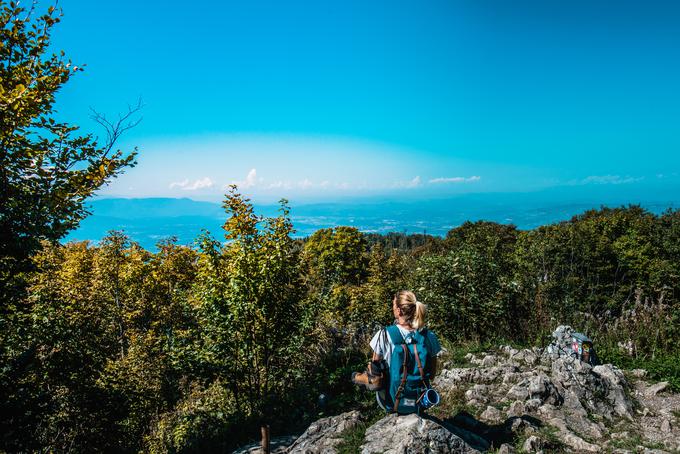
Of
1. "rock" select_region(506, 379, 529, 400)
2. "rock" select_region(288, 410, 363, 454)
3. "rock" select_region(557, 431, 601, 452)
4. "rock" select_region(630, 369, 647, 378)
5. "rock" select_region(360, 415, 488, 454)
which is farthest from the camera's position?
"rock" select_region(630, 369, 647, 378)

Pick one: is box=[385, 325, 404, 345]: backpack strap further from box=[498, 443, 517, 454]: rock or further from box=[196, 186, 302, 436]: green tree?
box=[196, 186, 302, 436]: green tree

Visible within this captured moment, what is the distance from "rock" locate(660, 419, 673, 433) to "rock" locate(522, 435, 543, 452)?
200 cm

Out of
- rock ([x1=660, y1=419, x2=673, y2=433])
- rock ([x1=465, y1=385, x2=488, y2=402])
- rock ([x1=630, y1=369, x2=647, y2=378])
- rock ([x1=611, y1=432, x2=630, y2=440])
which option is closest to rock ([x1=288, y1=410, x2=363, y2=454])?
rock ([x1=465, y1=385, x2=488, y2=402])

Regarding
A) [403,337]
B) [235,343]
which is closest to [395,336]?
[403,337]

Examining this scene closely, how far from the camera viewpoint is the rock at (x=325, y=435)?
18.7 feet

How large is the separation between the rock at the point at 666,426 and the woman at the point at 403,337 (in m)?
3.73

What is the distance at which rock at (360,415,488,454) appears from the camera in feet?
14.8

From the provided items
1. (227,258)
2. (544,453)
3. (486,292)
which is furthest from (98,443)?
(486,292)

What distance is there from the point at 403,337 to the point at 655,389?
5.20 m

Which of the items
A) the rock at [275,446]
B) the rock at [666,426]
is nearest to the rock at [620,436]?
the rock at [666,426]

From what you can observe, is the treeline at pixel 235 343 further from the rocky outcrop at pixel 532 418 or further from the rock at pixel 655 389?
the rocky outcrop at pixel 532 418

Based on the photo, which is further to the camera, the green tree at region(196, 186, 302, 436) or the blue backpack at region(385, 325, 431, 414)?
the green tree at region(196, 186, 302, 436)

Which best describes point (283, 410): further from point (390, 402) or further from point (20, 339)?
point (20, 339)

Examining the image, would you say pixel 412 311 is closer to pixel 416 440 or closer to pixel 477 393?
pixel 416 440
